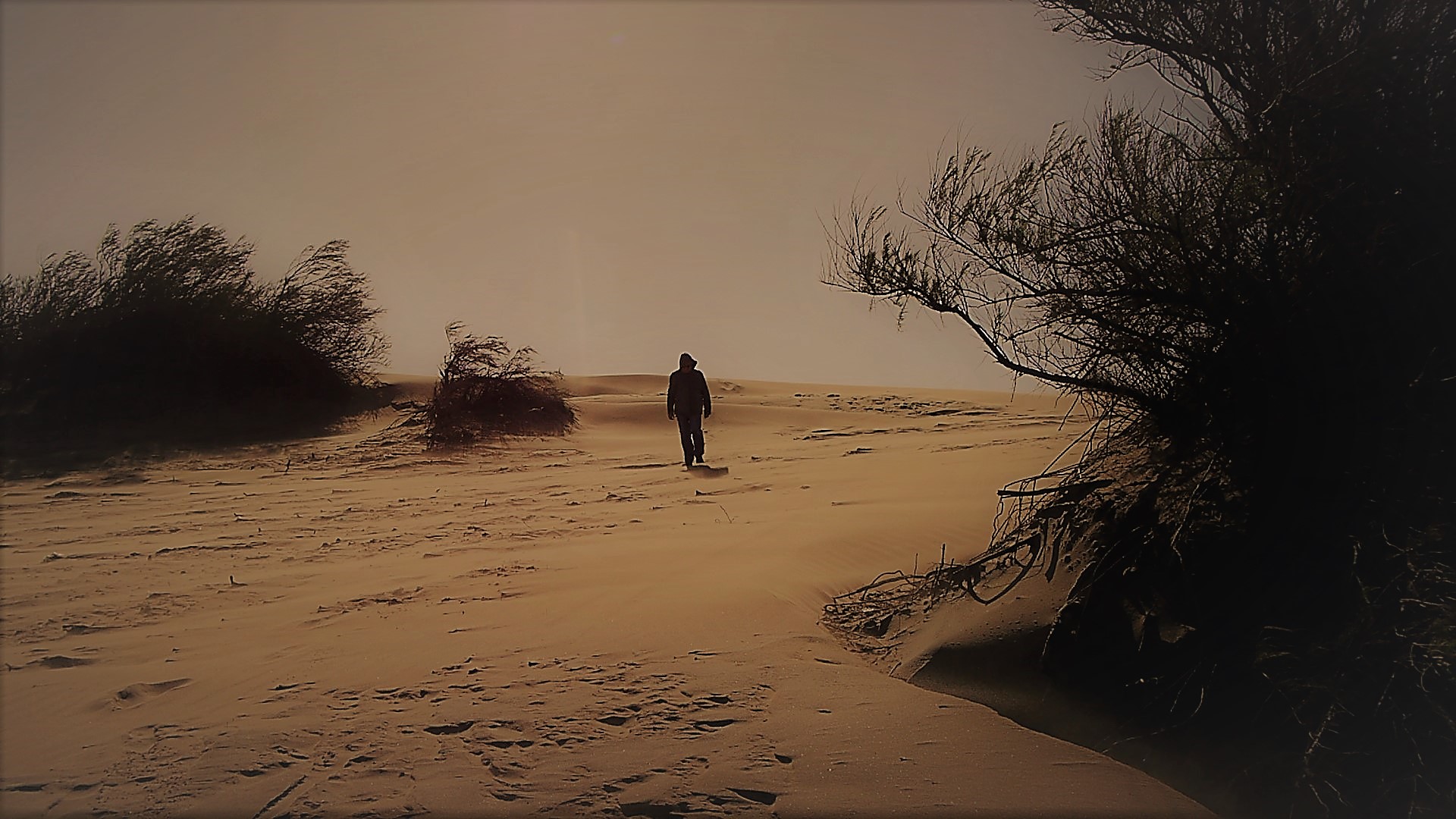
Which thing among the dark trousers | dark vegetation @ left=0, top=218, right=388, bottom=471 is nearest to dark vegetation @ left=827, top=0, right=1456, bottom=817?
the dark trousers

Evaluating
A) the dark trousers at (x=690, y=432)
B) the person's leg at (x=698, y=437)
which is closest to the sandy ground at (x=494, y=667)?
the dark trousers at (x=690, y=432)

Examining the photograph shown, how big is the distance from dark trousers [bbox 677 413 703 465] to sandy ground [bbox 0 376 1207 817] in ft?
10.1

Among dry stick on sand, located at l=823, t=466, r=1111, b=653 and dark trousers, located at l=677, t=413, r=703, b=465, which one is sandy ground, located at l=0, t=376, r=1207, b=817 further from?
dark trousers, located at l=677, t=413, r=703, b=465

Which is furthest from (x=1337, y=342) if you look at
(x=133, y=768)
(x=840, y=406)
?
(x=840, y=406)

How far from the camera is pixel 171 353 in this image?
15844 millimetres

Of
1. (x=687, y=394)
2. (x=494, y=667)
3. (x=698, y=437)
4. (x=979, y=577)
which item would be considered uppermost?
(x=687, y=394)

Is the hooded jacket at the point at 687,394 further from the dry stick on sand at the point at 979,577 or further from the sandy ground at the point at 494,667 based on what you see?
the dry stick on sand at the point at 979,577

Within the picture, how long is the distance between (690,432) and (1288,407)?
9.63m

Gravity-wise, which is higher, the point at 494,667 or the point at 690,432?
the point at 690,432

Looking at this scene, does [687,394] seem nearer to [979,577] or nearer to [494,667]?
[979,577]

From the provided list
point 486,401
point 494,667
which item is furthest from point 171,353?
point 494,667

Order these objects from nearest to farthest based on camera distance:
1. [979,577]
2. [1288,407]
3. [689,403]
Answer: [1288,407] → [979,577] → [689,403]

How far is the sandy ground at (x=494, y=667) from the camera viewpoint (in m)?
3.07

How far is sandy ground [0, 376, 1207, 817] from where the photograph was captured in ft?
10.1
